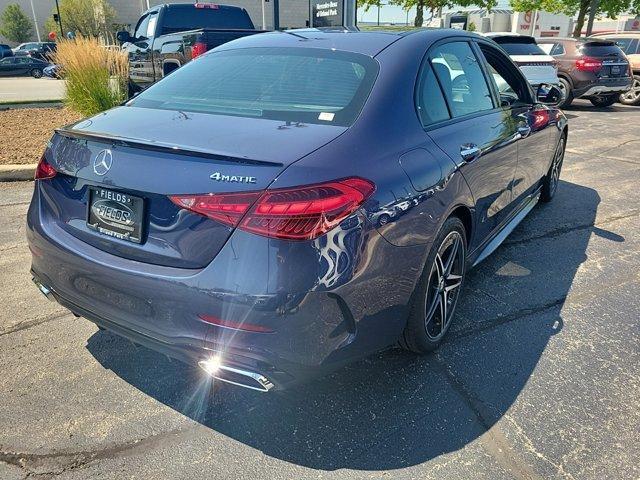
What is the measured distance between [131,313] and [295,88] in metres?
1.35

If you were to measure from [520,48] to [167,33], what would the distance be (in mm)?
7391

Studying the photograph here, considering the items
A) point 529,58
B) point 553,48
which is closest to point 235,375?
point 529,58

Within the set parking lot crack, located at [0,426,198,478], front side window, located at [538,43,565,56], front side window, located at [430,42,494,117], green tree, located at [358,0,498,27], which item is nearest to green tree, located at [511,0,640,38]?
green tree, located at [358,0,498,27]

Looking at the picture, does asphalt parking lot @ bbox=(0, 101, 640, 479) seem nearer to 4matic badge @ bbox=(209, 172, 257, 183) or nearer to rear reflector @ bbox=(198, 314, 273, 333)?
rear reflector @ bbox=(198, 314, 273, 333)

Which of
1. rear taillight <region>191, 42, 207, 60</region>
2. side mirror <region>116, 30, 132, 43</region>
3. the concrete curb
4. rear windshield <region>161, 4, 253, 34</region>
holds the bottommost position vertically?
the concrete curb

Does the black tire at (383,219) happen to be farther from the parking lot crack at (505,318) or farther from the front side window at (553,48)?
the front side window at (553,48)

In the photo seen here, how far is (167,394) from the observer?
2.52 metres

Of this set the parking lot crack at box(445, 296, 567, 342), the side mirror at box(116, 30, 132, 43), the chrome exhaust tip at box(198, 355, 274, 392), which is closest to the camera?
the chrome exhaust tip at box(198, 355, 274, 392)

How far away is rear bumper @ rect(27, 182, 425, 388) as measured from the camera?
1850mm

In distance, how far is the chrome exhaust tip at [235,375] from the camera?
1.99 meters

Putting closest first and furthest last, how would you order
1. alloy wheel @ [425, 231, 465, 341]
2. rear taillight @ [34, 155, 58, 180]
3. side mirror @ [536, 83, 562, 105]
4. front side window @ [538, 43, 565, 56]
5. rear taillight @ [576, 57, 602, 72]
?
rear taillight @ [34, 155, 58, 180] < alloy wheel @ [425, 231, 465, 341] < side mirror @ [536, 83, 562, 105] < rear taillight @ [576, 57, 602, 72] < front side window @ [538, 43, 565, 56]

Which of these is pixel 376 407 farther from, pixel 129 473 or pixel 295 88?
pixel 295 88

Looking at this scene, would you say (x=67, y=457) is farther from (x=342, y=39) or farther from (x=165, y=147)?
(x=342, y=39)

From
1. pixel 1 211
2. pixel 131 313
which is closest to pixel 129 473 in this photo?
pixel 131 313
